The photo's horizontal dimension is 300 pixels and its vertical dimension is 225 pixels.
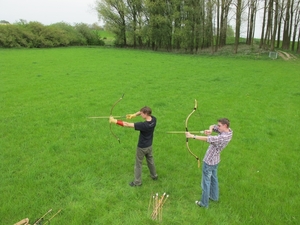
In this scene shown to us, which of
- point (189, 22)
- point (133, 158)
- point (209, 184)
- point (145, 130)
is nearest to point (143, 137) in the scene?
point (145, 130)

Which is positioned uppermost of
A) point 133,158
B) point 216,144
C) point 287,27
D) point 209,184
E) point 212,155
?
point 287,27

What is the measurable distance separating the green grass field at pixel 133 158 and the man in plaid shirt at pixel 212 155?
0.26m

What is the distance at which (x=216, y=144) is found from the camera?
158 inches

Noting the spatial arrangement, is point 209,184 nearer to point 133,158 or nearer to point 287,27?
point 133,158

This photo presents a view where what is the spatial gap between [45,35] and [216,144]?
146 ft

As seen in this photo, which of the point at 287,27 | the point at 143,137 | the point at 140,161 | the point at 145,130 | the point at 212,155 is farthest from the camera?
the point at 287,27

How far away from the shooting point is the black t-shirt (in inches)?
179

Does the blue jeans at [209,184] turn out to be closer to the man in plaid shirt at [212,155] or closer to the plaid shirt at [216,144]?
the man in plaid shirt at [212,155]

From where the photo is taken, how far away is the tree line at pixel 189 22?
1278 inches

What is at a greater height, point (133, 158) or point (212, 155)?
point (212, 155)

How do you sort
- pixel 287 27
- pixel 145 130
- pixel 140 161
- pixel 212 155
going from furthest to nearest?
pixel 287 27, pixel 140 161, pixel 145 130, pixel 212 155

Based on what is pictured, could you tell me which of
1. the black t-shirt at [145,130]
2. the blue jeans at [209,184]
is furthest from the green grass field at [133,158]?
the black t-shirt at [145,130]

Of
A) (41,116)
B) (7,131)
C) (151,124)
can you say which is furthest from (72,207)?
(41,116)

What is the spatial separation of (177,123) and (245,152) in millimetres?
2733
